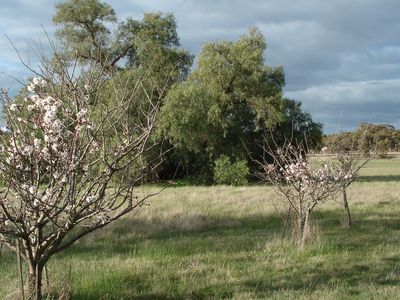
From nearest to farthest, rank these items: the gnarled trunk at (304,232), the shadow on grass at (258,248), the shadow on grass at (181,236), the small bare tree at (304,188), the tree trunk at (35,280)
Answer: the tree trunk at (35,280) < the shadow on grass at (258,248) < the gnarled trunk at (304,232) < the shadow on grass at (181,236) < the small bare tree at (304,188)

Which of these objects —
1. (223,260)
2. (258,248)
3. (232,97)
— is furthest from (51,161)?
(232,97)

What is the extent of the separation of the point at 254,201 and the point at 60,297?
49.4ft

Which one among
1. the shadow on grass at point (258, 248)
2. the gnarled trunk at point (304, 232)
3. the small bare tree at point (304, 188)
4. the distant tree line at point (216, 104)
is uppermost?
the distant tree line at point (216, 104)

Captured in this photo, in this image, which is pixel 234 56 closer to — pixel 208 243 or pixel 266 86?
pixel 266 86

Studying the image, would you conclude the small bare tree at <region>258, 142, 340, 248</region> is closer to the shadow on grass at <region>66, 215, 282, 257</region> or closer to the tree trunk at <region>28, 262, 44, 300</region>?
the shadow on grass at <region>66, 215, 282, 257</region>

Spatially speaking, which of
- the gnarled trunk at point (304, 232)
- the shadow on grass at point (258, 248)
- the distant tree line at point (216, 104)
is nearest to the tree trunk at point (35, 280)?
the shadow on grass at point (258, 248)

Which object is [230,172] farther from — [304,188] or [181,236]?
[304,188]

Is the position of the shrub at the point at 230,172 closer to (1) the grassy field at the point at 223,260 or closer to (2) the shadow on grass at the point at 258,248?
(2) the shadow on grass at the point at 258,248

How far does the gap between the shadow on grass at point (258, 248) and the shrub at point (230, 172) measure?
18848mm

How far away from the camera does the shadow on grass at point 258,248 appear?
25.9ft

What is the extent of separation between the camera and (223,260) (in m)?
9.97

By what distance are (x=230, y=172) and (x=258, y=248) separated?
2592 cm

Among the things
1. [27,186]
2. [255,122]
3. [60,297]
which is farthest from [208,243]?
[255,122]

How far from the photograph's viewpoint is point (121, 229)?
14.6 meters
